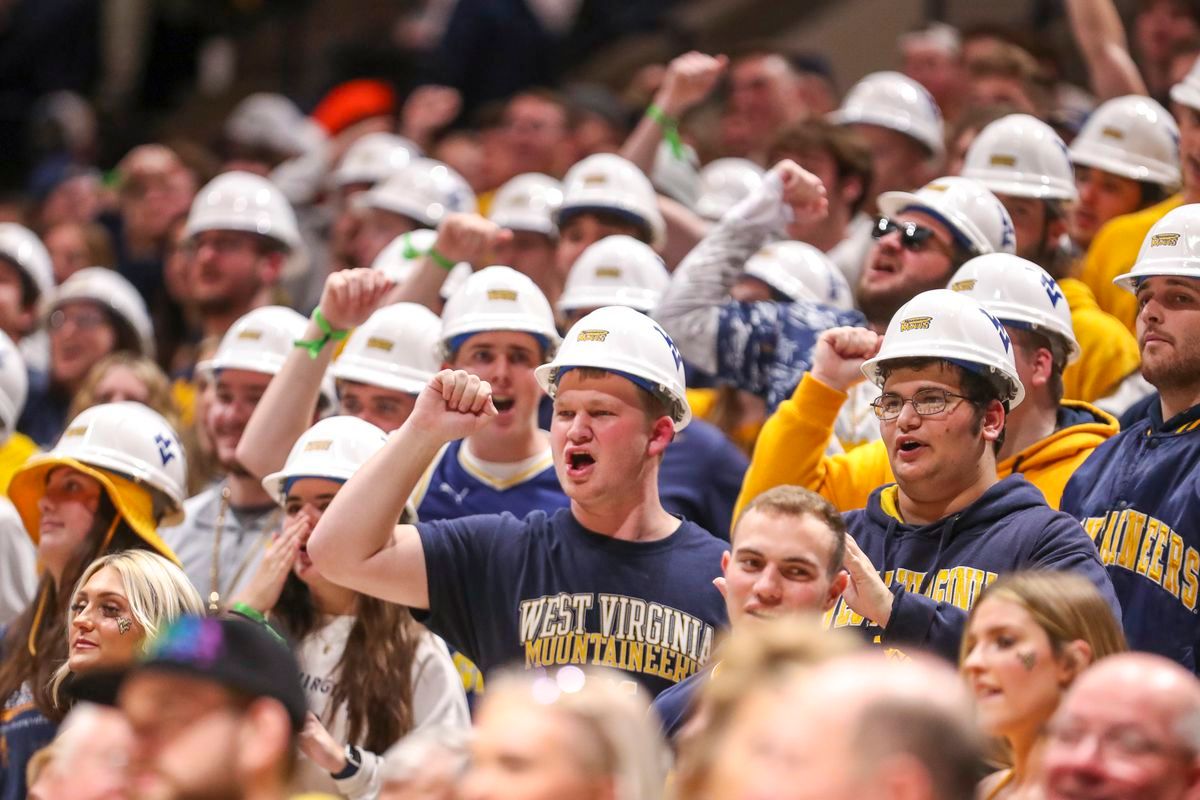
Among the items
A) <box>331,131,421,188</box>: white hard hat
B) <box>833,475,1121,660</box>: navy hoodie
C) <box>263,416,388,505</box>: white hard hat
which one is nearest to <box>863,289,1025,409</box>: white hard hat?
<box>833,475,1121,660</box>: navy hoodie

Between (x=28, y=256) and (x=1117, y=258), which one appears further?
(x=28, y=256)

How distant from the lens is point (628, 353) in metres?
6.33

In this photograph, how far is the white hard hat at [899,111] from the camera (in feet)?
33.4

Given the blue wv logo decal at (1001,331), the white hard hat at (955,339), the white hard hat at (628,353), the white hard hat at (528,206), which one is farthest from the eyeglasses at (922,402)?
the white hard hat at (528,206)

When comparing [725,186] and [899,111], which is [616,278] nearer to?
[725,186]

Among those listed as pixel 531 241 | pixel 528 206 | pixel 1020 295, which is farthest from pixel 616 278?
pixel 1020 295

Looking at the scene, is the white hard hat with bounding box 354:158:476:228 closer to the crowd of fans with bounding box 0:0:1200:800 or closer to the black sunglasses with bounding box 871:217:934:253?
the crowd of fans with bounding box 0:0:1200:800

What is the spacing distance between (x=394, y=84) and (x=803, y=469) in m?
9.05

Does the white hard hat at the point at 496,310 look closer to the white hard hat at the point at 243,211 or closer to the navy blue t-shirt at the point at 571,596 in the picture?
the navy blue t-shirt at the point at 571,596

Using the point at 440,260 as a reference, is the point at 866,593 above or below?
below

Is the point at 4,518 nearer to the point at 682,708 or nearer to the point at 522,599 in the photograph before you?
the point at 522,599

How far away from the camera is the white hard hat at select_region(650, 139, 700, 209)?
35.6 feet

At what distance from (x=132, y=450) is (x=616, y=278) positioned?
Answer: 2.17 metres

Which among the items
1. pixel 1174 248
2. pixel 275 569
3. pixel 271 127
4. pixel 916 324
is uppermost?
pixel 271 127
